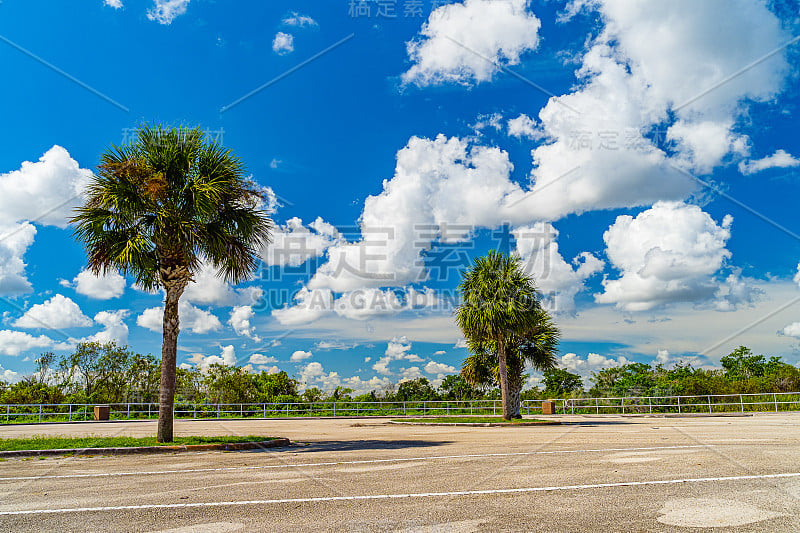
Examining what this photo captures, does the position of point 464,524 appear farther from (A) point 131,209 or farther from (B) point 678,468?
(A) point 131,209

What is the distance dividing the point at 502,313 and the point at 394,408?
48.1 ft

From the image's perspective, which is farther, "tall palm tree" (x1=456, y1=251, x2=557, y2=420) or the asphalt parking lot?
"tall palm tree" (x1=456, y1=251, x2=557, y2=420)

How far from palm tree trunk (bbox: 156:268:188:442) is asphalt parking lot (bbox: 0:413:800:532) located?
201 centimetres

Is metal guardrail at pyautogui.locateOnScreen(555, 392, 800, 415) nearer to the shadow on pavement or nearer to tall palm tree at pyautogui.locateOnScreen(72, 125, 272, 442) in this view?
the shadow on pavement

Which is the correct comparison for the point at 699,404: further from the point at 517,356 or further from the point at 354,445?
the point at 354,445

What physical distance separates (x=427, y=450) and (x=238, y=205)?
7647mm

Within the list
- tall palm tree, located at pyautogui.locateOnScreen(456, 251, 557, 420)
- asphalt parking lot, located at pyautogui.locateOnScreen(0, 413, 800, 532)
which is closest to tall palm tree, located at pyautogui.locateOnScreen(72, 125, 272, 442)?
asphalt parking lot, located at pyautogui.locateOnScreen(0, 413, 800, 532)

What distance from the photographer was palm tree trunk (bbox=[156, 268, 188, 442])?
1380 centimetres

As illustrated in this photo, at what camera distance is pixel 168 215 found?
13.9m

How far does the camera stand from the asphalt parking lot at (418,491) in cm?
544

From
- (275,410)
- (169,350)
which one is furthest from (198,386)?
(169,350)

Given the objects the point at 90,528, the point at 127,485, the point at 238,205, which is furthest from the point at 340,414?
the point at 90,528

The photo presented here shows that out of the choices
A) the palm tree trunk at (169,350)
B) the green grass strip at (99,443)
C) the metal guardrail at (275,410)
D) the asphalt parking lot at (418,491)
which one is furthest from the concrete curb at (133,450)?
the metal guardrail at (275,410)

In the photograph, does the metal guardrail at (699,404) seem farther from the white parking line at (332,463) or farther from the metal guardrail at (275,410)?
the white parking line at (332,463)
